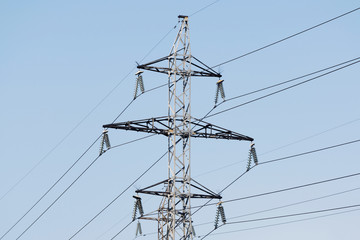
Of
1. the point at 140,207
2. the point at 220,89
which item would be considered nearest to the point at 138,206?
the point at 140,207

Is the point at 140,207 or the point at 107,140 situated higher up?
the point at 107,140

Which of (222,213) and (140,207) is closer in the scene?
(222,213)

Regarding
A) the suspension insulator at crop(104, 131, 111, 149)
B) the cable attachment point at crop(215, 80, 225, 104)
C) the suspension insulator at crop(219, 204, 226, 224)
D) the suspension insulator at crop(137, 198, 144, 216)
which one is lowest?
the suspension insulator at crop(219, 204, 226, 224)

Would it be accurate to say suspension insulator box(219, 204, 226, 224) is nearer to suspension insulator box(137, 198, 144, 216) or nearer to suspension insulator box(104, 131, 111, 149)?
suspension insulator box(137, 198, 144, 216)

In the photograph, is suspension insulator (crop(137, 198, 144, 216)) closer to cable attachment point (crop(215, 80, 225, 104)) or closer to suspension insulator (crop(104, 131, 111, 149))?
suspension insulator (crop(104, 131, 111, 149))

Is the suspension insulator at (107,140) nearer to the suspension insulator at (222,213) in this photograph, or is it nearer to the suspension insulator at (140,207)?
the suspension insulator at (140,207)

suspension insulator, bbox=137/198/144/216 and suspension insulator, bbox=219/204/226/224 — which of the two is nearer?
suspension insulator, bbox=219/204/226/224

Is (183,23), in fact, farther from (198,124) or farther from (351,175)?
(351,175)

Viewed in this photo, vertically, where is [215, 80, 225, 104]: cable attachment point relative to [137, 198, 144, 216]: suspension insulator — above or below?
above

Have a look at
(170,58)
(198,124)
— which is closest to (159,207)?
(198,124)

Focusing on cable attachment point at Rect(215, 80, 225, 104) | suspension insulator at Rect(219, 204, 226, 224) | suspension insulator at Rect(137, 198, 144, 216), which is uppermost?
cable attachment point at Rect(215, 80, 225, 104)

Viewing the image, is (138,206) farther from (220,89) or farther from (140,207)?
(220,89)

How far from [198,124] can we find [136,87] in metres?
4.64

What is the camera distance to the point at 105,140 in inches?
1874
